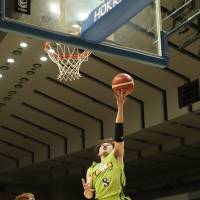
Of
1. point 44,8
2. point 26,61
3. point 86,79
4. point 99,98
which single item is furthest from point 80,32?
point 99,98

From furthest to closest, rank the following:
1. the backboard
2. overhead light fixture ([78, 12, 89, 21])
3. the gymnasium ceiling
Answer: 1. the gymnasium ceiling
2. overhead light fixture ([78, 12, 89, 21])
3. the backboard

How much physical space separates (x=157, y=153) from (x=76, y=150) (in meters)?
2.41

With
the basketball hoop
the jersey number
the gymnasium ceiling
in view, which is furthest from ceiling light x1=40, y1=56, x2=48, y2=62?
the jersey number

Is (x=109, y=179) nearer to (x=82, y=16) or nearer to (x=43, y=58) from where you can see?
(x=82, y=16)

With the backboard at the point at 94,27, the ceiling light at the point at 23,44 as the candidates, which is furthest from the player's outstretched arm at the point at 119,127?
the ceiling light at the point at 23,44

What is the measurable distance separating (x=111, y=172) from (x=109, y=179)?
6 centimetres

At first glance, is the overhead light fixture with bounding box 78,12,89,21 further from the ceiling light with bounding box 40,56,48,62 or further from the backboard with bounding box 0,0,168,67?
the ceiling light with bounding box 40,56,48,62

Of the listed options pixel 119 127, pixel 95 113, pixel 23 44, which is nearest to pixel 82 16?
pixel 119 127

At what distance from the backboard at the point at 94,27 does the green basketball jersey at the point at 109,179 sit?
1.79 metres

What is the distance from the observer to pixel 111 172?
4.67 meters

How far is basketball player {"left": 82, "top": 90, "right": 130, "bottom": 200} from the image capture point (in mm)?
4574

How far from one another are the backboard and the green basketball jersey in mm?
1788

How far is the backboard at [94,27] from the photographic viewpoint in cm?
588

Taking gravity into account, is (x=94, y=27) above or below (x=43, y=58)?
below
